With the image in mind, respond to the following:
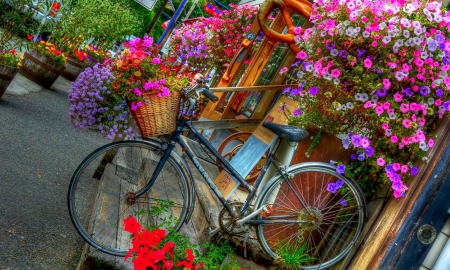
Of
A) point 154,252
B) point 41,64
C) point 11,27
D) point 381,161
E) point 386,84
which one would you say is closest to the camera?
point 154,252

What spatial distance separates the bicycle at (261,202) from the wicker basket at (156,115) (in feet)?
0.43

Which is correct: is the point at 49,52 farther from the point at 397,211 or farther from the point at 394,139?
the point at 397,211

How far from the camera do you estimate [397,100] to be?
345 cm

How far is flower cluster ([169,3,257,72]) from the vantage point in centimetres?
1000

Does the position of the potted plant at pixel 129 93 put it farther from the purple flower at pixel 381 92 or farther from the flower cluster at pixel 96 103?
the purple flower at pixel 381 92

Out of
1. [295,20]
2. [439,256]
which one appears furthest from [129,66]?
[295,20]

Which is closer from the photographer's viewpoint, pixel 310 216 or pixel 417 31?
pixel 417 31

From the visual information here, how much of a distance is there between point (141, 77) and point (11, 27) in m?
5.22

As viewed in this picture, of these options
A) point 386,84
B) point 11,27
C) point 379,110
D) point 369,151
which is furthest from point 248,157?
point 11,27

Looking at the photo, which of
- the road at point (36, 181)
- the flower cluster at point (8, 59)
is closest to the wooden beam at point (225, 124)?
the road at point (36, 181)

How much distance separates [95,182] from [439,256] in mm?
3930

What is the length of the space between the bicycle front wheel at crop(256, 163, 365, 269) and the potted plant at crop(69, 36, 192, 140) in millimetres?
1010

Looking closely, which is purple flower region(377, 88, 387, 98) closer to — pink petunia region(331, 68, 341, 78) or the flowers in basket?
the flowers in basket

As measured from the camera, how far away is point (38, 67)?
10773mm
